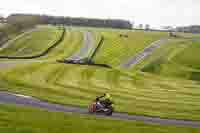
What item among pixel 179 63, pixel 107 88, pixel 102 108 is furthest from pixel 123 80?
pixel 102 108

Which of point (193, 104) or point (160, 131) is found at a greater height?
point (160, 131)

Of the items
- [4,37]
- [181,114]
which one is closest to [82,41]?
[4,37]

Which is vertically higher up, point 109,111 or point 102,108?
point 102,108

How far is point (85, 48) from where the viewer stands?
360ft

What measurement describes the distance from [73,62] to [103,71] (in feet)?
36.0

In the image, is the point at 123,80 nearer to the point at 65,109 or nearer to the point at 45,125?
the point at 65,109

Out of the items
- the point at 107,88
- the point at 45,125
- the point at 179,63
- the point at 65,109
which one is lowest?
the point at 107,88

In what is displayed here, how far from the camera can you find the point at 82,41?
120m

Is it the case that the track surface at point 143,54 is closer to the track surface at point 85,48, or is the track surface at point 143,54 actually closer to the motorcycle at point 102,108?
the track surface at point 85,48

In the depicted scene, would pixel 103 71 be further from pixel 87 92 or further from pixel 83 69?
pixel 87 92

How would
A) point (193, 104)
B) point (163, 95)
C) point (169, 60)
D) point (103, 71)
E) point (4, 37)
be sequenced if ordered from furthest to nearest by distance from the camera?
1. point (4, 37)
2. point (169, 60)
3. point (103, 71)
4. point (163, 95)
5. point (193, 104)

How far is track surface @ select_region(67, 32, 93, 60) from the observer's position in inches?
3842

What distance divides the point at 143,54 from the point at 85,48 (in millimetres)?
17283

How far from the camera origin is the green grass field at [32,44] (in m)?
99.7
